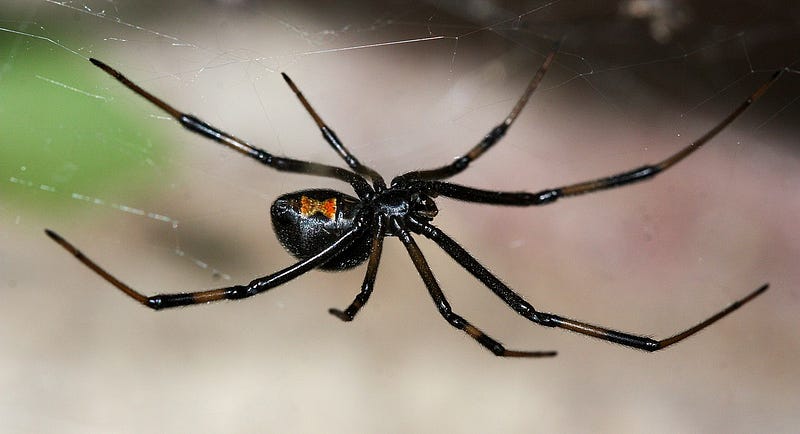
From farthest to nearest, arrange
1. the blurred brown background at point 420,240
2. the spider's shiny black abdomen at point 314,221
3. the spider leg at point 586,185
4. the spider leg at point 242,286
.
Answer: the blurred brown background at point 420,240, the spider's shiny black abdomen at point 314,221, the spider leg at point 242,286, the spider leg at point 586,185

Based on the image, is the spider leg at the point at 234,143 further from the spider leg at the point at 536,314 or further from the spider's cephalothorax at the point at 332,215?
the spider leg at the point at 536,314

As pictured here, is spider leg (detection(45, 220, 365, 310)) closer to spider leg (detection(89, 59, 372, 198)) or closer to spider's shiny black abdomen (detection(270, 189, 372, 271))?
spider's shiny black abdomen (detection(270, 189, 372, 271))

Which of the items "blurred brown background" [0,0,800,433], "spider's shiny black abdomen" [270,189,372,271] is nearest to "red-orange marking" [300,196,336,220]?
"spider's shiny black abdomen" [270,189,372,271]

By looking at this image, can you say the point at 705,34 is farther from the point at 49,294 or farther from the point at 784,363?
the point at 49,294

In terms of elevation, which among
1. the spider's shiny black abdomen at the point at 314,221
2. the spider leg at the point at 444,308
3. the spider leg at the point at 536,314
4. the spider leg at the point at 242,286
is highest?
the spider leg at the point at 536,314

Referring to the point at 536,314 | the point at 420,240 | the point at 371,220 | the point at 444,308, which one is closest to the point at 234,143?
the point at 371,220

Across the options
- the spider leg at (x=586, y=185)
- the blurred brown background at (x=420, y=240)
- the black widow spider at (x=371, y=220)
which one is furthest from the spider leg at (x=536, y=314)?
the blurred brown background at (x=420, y=240)

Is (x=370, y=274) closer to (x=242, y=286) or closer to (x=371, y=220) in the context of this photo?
(x=371, y=220)
